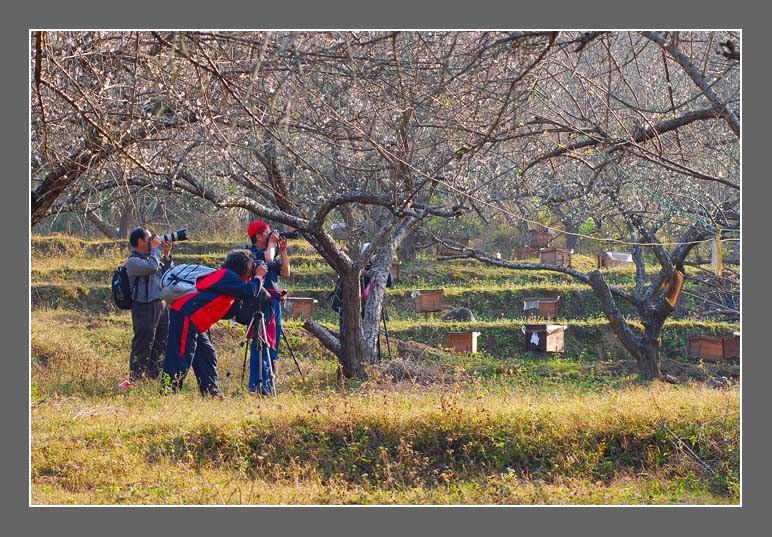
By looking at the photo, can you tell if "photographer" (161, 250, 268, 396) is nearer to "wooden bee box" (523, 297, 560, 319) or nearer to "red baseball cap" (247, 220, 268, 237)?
"red baseball cap" (247, 220, 268, 237)

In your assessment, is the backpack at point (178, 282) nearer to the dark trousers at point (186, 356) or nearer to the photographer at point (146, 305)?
the dark trousers at point (186, 356)

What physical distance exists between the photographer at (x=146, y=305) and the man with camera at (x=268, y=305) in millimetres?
919

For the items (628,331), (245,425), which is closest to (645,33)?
(245,425)

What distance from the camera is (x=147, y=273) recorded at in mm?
9188

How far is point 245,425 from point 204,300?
5.89ft

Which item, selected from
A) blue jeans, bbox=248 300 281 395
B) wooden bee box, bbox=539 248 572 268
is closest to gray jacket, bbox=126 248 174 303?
blue jeans, bbox=248 300 281 395

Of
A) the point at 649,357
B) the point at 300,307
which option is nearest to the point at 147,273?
the point at 300,307

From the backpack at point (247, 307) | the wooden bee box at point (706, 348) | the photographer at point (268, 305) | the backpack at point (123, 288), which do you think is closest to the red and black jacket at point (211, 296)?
the backpack at point (247, 307)

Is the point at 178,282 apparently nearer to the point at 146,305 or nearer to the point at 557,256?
the point at 146,305

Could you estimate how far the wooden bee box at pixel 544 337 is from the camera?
13.6 metres

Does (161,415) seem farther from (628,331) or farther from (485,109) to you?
(628,331)

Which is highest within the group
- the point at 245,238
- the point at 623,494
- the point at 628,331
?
the point at 245,238

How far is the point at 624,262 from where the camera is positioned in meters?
21.4

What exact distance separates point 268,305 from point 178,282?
35.3 inches
